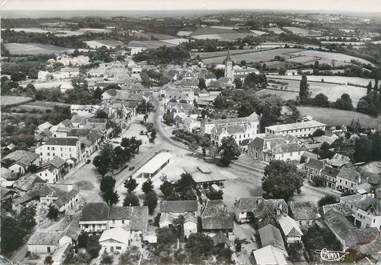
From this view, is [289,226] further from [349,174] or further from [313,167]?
[313,167]

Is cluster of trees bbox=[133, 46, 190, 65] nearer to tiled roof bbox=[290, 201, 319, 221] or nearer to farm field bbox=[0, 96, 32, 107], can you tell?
farm field bbox=[0, 96, 32, 107]

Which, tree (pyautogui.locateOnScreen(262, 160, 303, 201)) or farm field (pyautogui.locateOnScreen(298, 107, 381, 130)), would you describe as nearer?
tree (pyautogui.locateOnScreen(262, 160, 303, 201))

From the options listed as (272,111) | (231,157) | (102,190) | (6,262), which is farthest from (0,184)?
(272,111)

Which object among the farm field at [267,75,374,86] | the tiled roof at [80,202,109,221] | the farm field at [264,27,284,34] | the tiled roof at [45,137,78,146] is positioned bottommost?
the tiled roof at [80,202,109,221]

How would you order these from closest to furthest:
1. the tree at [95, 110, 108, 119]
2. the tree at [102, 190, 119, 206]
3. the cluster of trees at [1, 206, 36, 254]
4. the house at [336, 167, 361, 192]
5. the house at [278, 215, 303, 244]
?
the cluster of trees at [1, 206, 36, 254] → the house at [278, 215, 303, 244] → the tree at [102, 190, 119, 206] → the house at [336, 167, 361, 192] → the tree at [95, 110, 108, 119]

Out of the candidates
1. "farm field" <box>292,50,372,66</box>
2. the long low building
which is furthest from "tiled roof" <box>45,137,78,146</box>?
"farm field" <box>292,50,372,66</box>

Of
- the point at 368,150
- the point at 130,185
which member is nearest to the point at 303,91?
the point at 368,150

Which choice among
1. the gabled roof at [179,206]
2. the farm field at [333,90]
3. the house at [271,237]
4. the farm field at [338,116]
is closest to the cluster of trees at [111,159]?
the gabled roof at [179,206]
